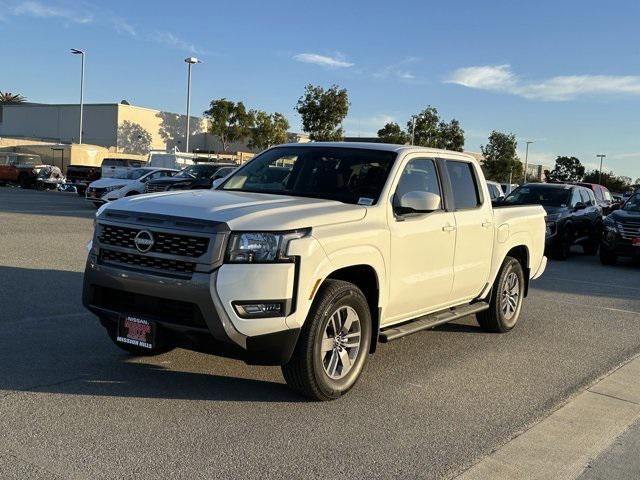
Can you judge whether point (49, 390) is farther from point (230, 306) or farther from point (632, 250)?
point (632, 250)

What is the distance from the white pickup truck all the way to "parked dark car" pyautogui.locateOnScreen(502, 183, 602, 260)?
9651 millimetres

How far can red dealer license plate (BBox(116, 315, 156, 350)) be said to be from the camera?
4.61 m

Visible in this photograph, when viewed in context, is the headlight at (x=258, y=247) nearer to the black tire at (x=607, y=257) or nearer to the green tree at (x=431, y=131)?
the black tire at (x=607, y=257)

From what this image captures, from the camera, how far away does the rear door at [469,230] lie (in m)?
6.41

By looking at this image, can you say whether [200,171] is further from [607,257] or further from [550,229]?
[607,257]

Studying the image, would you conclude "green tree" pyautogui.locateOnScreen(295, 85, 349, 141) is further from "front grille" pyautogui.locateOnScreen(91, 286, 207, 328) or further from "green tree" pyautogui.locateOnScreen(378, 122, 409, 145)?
"front grille" pyautogui.locateOnScreen(91, 286, 207, 328)

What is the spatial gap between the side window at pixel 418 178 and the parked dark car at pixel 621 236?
31.6 feet

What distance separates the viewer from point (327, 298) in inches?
187

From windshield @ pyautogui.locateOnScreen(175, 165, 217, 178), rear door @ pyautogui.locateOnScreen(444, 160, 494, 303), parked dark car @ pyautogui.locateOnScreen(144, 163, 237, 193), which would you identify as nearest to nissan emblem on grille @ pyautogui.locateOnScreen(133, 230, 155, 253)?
rear door @ pyautogui.locateOnScreen(444, 160, 494, 303)

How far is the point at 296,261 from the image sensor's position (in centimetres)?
451

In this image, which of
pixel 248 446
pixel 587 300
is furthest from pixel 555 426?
pixel 587 300

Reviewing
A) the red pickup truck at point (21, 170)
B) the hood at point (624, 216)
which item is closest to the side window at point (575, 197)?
the hood at point (624, 216)

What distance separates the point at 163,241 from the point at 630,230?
40.6 feet

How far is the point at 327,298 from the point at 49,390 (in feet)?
6.95
